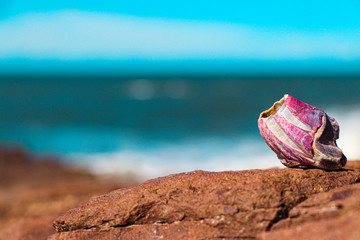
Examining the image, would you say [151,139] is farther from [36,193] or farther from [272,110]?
[272,110]

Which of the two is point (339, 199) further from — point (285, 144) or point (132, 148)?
point (132, 148)

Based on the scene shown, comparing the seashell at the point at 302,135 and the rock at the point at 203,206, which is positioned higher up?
the seashell at the point at 302,135

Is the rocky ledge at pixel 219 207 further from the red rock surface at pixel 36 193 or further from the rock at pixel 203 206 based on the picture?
the red rock surface at pixel 36 193

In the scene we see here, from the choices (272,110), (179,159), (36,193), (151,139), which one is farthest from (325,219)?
(151,139)

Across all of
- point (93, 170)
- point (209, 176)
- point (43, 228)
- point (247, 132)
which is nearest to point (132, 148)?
point (93, 170)

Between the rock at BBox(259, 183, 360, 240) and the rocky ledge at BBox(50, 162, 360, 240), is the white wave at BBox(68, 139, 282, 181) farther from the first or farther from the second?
the rock at BBox(259, 183, 360, 240)

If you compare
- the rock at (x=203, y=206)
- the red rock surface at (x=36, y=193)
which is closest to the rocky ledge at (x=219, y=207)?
the rock at (x=203, y=206)
